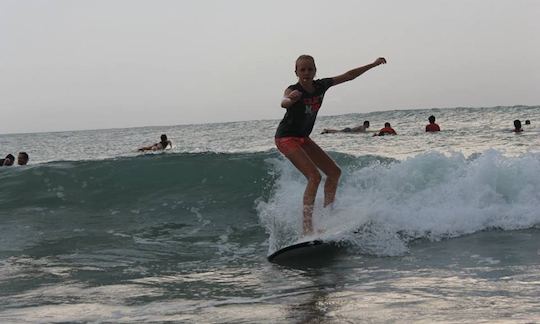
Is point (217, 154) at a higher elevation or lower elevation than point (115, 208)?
higher

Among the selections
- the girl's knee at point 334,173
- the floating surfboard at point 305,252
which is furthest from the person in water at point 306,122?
the floating surfboard at point 305,252

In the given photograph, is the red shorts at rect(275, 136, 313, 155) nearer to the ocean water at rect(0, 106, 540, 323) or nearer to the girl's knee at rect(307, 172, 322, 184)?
the girl's knee at rect(307, 172, 322, 184)

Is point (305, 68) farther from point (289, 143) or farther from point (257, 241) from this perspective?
point (257, 241)

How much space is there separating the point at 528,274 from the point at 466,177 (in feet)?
14.0

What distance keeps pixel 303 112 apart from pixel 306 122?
0.12 meters

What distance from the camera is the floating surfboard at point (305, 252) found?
19.4 feet

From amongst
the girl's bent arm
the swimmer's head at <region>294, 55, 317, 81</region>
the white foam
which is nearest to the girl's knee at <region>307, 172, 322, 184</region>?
the white foam

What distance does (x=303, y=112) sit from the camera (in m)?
6.09

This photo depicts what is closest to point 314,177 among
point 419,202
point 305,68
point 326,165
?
point 326,165

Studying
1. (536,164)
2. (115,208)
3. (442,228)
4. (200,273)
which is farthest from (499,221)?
(115,208)

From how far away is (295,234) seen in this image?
23.4ft

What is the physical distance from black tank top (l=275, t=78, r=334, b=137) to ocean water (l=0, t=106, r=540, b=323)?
1086mm

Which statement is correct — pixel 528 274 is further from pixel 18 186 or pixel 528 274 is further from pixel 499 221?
pixel 18 186

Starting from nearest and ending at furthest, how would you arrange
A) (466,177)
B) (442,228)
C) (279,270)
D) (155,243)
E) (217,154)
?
(279,270) → (442,228) → (155,243) → (466,177) → (217,154)
